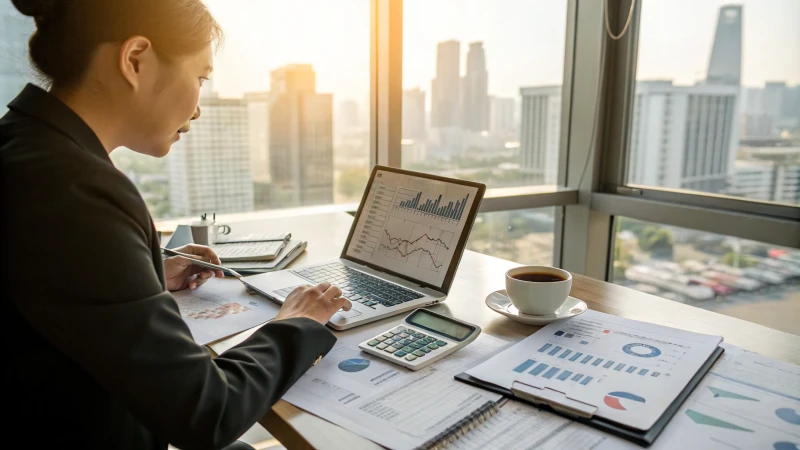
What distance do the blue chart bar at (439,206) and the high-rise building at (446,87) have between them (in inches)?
55.2

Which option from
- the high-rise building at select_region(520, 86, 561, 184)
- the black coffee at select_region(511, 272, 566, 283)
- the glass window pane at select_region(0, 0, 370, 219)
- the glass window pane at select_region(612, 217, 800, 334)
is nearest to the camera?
the black coffee at select_region(511, 272, 566, 283)

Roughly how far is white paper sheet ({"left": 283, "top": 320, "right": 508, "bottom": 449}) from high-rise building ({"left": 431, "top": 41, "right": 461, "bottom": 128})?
183 cm

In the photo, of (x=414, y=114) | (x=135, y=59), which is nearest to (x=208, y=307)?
(x=135, y=59)

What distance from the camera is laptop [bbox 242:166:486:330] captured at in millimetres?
1139

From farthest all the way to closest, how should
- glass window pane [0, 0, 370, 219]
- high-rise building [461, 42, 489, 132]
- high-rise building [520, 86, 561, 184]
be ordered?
high-rise building [520, 86, 561, 184] < high-rise building [461, 42, 489, 132] < glass window pane [0, 0, 370, 219]

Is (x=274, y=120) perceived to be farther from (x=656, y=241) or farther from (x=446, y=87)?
(x=656, y=241)

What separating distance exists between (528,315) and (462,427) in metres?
0.37

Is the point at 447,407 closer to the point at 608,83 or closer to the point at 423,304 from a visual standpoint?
the point at 423,304

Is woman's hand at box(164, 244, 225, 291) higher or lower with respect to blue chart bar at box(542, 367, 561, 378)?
higher

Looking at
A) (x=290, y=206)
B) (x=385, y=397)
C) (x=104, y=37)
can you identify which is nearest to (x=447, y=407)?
(x=385, y=397)

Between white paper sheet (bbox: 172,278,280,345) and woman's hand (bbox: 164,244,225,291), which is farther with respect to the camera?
woman's hand (bbox: 164,244,225,291)

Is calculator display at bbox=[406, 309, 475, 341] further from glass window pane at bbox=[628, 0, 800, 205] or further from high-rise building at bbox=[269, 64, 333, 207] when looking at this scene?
glass window pane at bbox=[628, 0, 800, 205]

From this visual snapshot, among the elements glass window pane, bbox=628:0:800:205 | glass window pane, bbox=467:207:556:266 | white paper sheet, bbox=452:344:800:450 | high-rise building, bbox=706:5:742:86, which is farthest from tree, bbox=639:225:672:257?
white paper sheet, bbox=452:344:800:450

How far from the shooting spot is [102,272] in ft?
2.00
